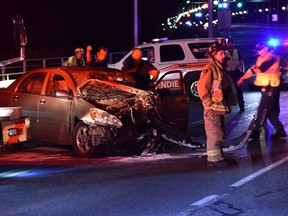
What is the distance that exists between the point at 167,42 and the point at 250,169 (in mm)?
9150

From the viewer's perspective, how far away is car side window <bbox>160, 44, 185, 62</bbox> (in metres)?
16.2

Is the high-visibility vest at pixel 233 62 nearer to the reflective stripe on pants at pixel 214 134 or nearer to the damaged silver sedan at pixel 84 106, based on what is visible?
the damaged silver sedan at pixel 84 106

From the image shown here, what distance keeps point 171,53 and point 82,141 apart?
7.90m

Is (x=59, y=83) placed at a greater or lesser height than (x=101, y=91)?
greater

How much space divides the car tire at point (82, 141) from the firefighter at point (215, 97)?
6.30 ft

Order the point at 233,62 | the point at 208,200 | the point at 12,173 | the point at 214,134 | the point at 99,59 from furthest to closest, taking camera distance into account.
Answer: the point at 233,62
the point at 99,59
the point at 12,173
the point at 214,134
the point at 208,200

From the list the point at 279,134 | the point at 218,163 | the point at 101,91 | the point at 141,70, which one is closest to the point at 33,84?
the point at 101,91

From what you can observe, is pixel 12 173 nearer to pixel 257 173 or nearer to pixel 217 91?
pixel 217 91

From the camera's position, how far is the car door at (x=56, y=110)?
916cm

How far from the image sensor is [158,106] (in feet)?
29.8

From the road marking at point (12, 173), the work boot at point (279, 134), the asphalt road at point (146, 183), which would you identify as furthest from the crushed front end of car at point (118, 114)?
the work boot at point (279, 134)

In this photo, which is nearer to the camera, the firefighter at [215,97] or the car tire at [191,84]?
the firefighter at [215,97]

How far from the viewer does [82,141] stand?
8.89 metres

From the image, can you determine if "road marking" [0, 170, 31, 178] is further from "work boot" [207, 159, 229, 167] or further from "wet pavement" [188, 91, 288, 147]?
"wet pavement" [188, 91, 288, 147]
